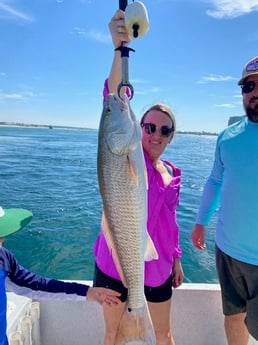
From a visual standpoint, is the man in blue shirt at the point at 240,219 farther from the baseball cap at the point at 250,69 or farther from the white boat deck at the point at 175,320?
the white boat deck at the point at 175,320

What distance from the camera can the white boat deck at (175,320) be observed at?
287 cm

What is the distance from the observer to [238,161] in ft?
7.73

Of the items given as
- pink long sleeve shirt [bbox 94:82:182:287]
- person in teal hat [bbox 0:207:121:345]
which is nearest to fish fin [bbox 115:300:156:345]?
person in teal hat [bbox 0:207:121:345]

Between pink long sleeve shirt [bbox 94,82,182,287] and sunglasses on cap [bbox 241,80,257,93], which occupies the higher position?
sunglasses on cap [bbox 241,80,257,93]

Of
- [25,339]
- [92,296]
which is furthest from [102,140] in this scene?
[25,339]

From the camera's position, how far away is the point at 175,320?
9.67 ft

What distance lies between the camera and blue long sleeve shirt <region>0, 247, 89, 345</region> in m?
1.91

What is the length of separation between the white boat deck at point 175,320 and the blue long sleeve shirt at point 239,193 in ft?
2.41

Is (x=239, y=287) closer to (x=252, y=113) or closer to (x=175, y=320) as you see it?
(x=175, y=320)

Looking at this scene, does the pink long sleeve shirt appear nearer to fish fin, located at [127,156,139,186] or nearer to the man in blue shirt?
the man in blue shirt

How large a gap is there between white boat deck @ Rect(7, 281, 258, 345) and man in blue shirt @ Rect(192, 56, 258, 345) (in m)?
0.38

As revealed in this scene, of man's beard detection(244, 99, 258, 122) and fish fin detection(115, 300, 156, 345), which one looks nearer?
fish fin detection(115, 300, 156, 345)

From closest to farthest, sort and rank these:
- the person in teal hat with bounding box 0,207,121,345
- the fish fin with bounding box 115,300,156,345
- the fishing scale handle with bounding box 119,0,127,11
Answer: the fishing scale handle with bounding box 119,0,127,11 < the fish fin with bounding box 115,300,156,345 < the person in teal hat with bounding box 0,207,121,345

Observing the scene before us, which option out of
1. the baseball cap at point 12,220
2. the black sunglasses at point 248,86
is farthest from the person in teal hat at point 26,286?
the black sunglasses at point 248,86
